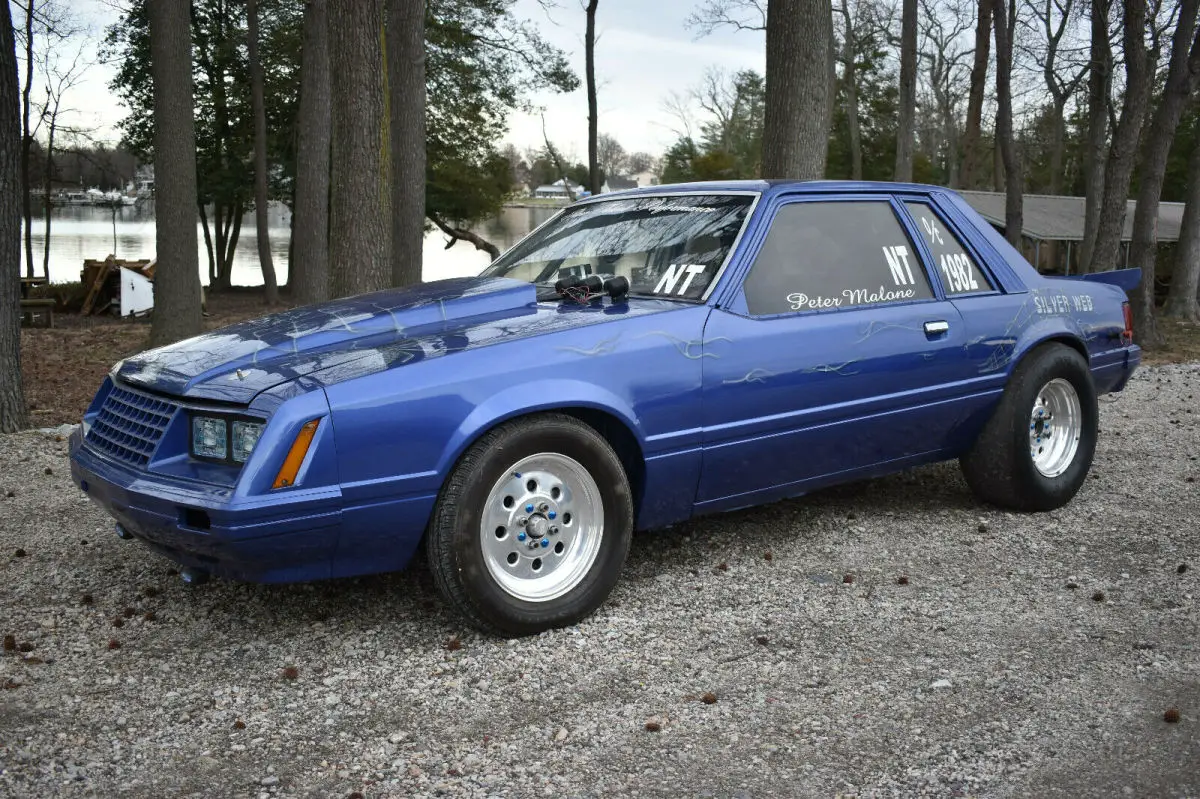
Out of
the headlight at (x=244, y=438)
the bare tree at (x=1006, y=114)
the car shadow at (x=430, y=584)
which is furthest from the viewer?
the bare tree at (x=1006, y=114)

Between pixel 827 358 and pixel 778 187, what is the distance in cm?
82

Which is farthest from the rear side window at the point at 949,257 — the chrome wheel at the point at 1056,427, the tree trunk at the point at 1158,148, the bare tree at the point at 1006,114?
the bare tree at the point at 1006,114

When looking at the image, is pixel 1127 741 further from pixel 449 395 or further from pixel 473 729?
pixel 449 395

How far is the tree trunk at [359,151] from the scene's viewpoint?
788 centimetres

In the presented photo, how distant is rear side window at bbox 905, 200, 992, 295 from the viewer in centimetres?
529

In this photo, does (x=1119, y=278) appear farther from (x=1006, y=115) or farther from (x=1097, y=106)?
(x=1097, y=106)

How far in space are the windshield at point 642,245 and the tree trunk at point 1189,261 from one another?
54.3ft

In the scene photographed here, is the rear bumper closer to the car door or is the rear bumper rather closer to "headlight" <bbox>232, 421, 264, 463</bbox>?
the car door

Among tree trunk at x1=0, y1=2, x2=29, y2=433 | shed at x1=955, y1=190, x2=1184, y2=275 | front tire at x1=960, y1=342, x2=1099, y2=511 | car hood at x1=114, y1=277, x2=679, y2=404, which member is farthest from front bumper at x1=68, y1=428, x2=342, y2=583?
shed at x1=955, y1=190, x2=1184, y2=275

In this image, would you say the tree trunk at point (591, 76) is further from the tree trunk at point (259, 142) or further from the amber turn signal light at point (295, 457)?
the amber turn signal light at point (295, 457)

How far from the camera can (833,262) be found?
4863 millimetres

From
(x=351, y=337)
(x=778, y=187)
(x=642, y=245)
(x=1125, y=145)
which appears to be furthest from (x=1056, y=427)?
(x=1125, y=145)

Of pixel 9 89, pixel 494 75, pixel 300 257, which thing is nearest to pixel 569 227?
pixel 9 89

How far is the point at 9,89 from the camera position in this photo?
7.38 meters
